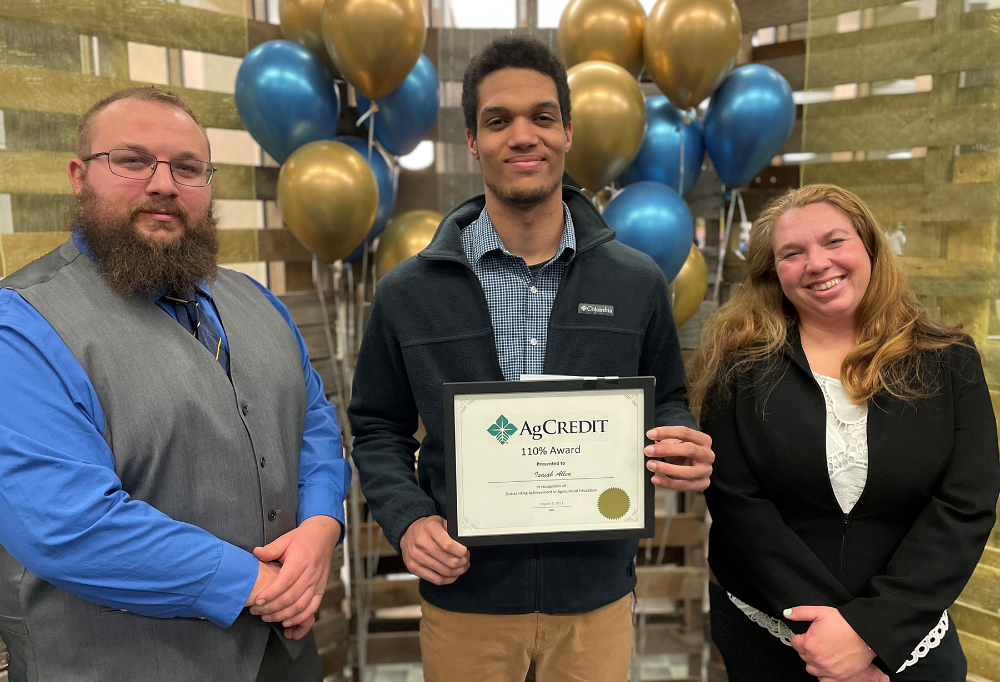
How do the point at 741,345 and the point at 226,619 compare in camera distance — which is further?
the point at 741,345

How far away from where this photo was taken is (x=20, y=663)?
135cm

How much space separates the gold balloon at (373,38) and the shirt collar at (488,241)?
2.93 feet

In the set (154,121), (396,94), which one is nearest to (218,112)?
(396,94)

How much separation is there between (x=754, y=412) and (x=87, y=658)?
4.70 ft

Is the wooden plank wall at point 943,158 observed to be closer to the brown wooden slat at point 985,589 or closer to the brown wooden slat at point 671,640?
the brown wooden slat at point 985,589

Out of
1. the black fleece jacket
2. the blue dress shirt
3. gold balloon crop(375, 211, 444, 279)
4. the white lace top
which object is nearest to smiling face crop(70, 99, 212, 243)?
the blue dress shirt

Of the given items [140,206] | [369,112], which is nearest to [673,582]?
[369,112]

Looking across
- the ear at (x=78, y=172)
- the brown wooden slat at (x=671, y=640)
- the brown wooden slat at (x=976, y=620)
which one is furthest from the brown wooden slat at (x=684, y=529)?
the ear at (x=78, y=172)

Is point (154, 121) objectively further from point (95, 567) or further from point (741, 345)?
point (741, 345)

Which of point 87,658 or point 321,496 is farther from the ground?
point 321,496

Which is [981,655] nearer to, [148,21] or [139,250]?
[139,250]

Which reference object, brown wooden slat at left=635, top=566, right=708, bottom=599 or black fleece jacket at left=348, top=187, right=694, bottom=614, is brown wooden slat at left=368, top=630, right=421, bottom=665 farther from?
black fleece jacket at left=348, top=187, right=694, bottom=614

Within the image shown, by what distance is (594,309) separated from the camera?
5.19ft

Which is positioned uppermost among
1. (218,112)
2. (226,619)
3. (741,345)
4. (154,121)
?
(218,112)
